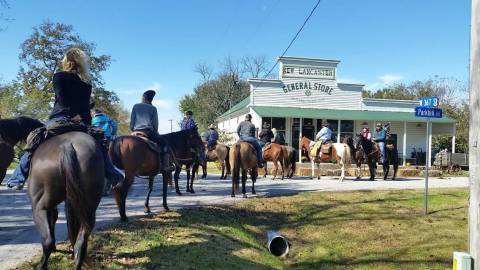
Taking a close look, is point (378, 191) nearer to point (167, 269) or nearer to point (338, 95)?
point (167, 269)

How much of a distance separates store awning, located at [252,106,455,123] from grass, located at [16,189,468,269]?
17.2 meters

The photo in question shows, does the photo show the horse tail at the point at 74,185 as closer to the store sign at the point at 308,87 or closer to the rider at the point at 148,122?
the rider at the point at 148,122

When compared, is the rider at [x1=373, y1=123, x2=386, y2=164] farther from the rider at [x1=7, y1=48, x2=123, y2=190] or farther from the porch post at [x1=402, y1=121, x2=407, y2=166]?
the rider at [x1=7, y1=48, x2=123, y2=190]

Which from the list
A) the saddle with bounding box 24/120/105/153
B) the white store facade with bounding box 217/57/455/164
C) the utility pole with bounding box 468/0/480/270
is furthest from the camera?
the white store facade with bounding box 217/57/455/164

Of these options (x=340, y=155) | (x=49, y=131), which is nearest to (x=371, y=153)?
(x=340, y=155)

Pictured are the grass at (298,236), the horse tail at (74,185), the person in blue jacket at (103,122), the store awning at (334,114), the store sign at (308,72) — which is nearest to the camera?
the horse tail at (74,185)

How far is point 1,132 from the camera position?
630 cm

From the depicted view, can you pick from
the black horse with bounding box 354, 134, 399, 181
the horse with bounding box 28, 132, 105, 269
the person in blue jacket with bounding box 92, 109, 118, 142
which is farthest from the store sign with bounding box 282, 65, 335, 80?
the horse with bounding box 28, 132, 105, 269

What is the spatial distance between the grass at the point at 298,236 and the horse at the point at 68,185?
39.6 inches

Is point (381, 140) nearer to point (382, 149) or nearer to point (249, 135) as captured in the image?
point (382, 149)

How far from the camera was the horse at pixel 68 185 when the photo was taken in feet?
15.8

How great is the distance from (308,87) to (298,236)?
24779 millimetres

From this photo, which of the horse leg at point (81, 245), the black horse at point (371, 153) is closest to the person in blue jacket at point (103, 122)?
the horse leg at point (81, 245)

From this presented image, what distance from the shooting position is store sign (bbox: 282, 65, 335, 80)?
3325 centimetres
